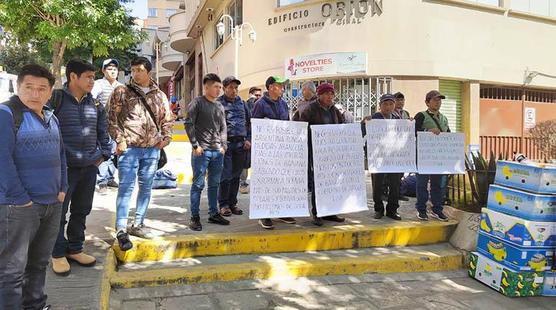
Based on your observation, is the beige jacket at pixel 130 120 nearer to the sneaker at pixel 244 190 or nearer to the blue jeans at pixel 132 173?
the blue jeans at pixel 132 173

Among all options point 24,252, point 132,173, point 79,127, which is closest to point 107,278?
point 132,173

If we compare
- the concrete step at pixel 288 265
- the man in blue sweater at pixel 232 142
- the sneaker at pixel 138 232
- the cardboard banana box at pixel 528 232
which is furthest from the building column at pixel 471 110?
the sneaker at pixel 138 232

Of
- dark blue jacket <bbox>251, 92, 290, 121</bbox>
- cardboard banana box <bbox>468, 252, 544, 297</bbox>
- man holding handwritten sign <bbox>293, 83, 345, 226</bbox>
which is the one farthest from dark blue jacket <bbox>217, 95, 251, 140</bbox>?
cardboard banana box <bbox>468, 252, 544, 297</bbox>

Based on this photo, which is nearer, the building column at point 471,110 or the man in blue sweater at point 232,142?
the man in blue sweater at point 232,142

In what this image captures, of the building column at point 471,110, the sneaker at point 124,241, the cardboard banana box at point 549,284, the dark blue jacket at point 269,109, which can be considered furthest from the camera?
the building column at point 471,110

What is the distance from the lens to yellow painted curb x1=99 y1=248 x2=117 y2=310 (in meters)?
3.46

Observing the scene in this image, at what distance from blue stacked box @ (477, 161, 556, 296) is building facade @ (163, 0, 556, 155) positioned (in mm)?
8270

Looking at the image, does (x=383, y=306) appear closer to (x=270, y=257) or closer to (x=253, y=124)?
(x=270, y=257)

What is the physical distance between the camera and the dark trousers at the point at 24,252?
2668mm

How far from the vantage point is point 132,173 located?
4.43 meters

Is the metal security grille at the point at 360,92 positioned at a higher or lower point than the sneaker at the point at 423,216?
higher

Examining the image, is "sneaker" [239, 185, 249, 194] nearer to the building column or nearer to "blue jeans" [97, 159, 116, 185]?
"blue jeans" [97, 159, 116, 185]


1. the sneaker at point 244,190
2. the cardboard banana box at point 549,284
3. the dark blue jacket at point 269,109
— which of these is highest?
the dark blue jacket at point 269,109

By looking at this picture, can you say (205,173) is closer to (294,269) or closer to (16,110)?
(294,269)
